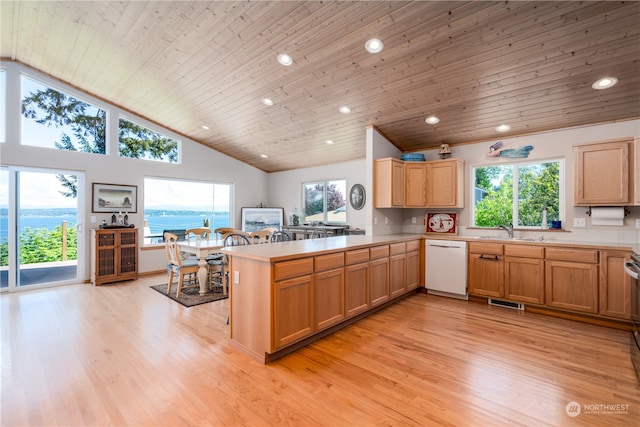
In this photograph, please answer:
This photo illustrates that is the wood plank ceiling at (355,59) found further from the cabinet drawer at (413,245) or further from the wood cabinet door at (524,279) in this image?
the wood cabinet door at (524,279)

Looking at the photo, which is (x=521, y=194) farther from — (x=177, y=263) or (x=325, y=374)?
(x=177, y=263)

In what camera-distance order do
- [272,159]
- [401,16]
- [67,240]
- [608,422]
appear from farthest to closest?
[272,159] → [67,240] → [401,16] → [608,422]

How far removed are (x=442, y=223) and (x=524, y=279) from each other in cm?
149

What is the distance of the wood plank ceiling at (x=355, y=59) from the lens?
8.74 ft

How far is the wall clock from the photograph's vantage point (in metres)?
A: 6.23

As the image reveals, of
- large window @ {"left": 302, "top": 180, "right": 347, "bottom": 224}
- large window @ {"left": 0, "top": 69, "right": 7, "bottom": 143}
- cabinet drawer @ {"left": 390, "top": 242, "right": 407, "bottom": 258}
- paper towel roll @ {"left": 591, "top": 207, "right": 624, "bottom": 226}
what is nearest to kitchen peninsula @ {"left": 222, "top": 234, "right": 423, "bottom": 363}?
cabinet drawer @ {"left": 390, "top": 242, "right": 407, "bottom": 258}

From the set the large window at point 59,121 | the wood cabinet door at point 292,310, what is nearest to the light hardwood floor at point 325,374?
the wood cabinet door at point 292,310

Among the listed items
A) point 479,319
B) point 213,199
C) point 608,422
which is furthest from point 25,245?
point 608,422

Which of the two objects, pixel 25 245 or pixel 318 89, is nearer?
pixel 318 89

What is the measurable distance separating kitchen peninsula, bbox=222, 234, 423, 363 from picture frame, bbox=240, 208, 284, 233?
4.56 metres

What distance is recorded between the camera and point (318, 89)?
4008 mm

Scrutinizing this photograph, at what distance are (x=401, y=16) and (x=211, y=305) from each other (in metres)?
4.08

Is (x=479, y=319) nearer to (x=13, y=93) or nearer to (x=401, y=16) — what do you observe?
(x=401, y=16)

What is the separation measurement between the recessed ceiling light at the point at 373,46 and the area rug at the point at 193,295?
3867mm
